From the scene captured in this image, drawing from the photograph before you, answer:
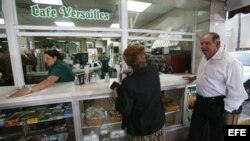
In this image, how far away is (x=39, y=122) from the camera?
170 centimetres

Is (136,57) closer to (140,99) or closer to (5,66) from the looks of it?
(140,99)

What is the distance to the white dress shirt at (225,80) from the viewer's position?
146cm

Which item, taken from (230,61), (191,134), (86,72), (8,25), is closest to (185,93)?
(191,134)

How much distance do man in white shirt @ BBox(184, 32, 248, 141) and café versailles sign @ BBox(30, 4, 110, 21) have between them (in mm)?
1308

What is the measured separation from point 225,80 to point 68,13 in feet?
6.48

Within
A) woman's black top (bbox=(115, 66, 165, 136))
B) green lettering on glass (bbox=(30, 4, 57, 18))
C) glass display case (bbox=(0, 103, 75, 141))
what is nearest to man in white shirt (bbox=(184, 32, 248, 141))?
woman's black top (bbox=(115, 66, 165, 136))

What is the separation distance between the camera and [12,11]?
5.39 feet

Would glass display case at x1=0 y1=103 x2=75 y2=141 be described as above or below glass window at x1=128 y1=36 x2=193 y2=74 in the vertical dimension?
below

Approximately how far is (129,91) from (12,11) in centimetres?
161

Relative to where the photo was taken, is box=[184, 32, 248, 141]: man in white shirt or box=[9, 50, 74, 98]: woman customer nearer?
box=[184, 32, 248, 141]: man in white shirt

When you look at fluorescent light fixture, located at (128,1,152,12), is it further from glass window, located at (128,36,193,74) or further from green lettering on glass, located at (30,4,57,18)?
green lettering on glass, located at (30,4,57,18)

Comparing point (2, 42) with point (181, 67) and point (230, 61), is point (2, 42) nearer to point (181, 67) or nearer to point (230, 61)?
point (230, 61)

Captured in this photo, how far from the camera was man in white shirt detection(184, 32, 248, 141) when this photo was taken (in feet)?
4.83

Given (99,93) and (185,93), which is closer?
(99,93)
